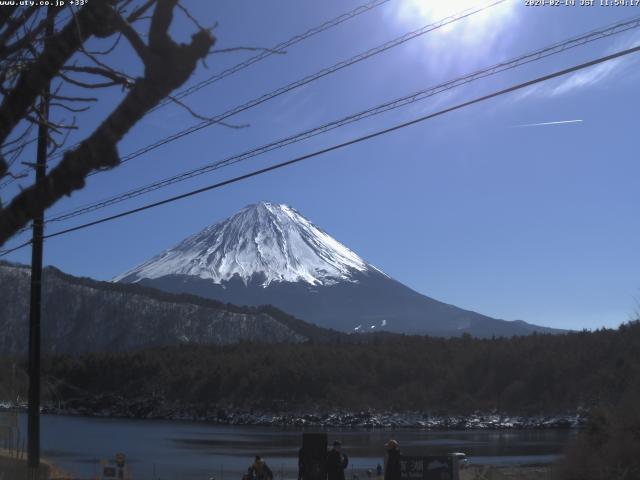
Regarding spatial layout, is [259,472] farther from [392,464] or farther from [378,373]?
[378,373]

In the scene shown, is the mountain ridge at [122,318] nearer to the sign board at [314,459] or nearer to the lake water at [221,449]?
the lake water at [221,449]

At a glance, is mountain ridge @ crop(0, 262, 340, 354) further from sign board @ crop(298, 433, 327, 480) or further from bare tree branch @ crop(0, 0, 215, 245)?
bare tree branch @ crop(0, 0, 215, 245)

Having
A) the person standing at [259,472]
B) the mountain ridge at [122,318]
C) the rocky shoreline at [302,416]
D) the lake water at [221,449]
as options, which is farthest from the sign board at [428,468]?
the mountain ridge at [122,318]

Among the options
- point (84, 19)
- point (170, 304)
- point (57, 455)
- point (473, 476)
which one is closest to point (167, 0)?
point (84, 19)

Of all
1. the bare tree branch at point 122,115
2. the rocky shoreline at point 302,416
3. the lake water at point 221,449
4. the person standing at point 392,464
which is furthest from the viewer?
the rocky shoreline at point 302,416

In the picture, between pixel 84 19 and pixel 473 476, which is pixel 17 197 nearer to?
pixel 84 19

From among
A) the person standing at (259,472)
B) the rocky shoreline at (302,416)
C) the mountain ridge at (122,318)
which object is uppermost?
the mountain ridge at (122,318)

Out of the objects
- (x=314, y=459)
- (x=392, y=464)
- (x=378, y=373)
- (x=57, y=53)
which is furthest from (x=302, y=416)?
(x=57, y=53)
